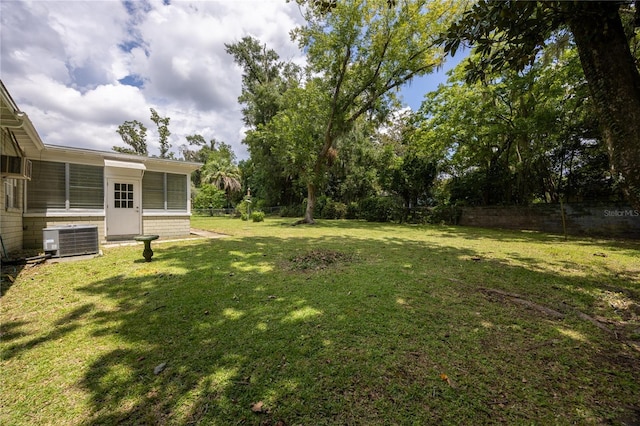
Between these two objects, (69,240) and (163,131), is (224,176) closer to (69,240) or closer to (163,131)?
(163,131)

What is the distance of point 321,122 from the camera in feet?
47.1

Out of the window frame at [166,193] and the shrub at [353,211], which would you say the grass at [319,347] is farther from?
the shrub at [353,211]

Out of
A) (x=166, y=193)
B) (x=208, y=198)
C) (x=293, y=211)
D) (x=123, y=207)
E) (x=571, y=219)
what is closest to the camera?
(x=123, y=207)

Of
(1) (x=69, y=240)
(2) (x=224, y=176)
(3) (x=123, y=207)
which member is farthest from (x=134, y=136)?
(1) (x=69, y=240)

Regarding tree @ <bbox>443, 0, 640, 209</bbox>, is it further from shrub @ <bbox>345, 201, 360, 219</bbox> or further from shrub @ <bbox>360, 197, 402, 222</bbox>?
shrub @ <bbox>345, 201, 360, 219</bbox>

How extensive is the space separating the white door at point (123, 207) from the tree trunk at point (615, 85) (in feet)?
33.2

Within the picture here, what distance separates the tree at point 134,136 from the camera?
1201 inches

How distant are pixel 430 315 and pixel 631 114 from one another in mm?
2339

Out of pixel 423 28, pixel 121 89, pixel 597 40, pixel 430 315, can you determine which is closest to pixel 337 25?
pixel 423 28

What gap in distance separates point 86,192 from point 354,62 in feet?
41.0

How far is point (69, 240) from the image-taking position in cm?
555

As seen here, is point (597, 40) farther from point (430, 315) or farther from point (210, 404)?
point (210, 404)

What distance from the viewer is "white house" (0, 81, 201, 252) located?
5625 mm

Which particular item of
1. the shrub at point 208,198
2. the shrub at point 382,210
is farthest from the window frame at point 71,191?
the shrub at point 208,198
